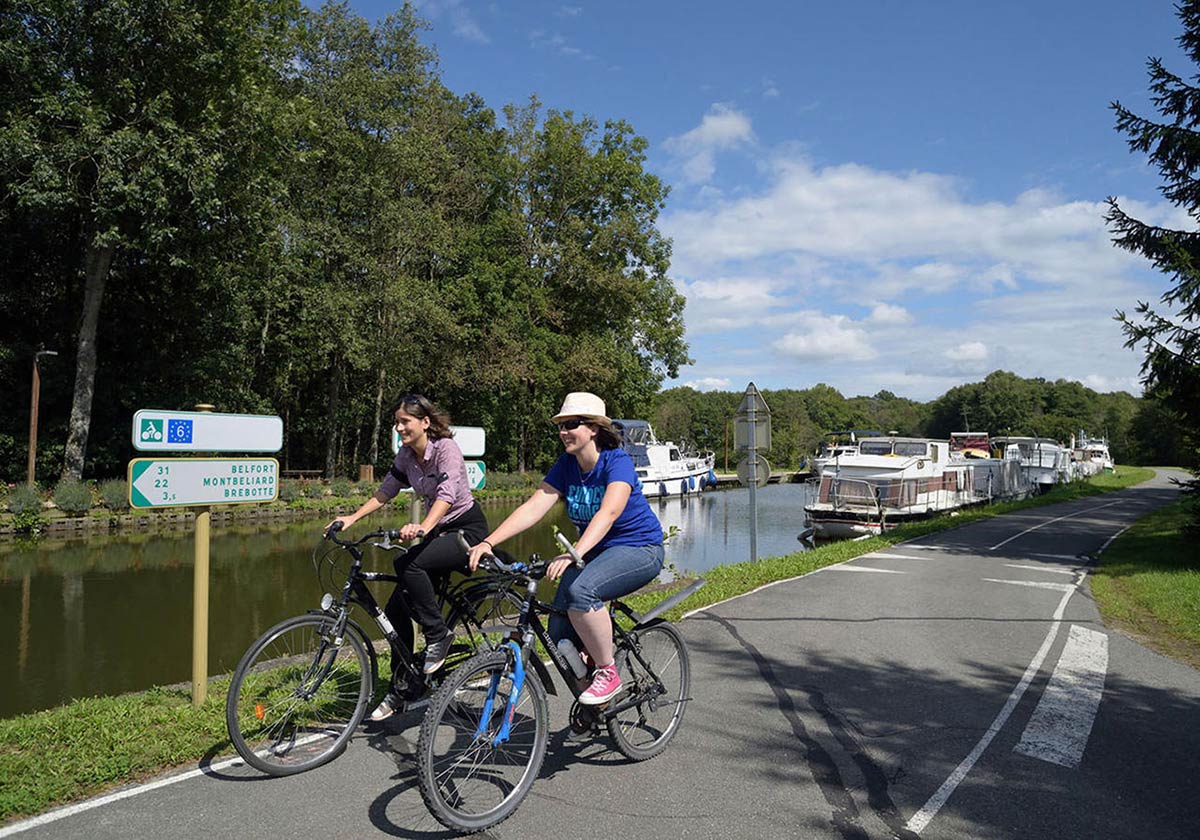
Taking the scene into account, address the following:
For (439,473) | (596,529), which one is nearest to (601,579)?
(596,529)

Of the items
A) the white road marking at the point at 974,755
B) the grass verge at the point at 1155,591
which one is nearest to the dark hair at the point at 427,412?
the white road marking at the point at 974,755

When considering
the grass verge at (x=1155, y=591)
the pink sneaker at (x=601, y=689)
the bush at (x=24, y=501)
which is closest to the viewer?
the pink sneaker at (x=601, y=689)

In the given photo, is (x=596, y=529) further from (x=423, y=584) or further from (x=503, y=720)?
(x=423, y=584)

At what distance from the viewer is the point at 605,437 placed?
4.22 metres

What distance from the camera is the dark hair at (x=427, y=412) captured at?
4930 millimetres

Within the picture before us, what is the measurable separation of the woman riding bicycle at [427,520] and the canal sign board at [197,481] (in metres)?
1.05

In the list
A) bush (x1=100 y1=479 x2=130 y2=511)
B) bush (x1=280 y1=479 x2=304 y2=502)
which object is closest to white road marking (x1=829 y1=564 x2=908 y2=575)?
bush (x1=100 y1=479 x2=130 y2=511)

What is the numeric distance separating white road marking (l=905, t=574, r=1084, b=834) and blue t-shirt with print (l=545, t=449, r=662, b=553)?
1800 mm

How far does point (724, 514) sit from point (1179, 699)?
29238 millimetres

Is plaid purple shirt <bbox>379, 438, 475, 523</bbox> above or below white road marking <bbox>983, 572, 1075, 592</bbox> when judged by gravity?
above

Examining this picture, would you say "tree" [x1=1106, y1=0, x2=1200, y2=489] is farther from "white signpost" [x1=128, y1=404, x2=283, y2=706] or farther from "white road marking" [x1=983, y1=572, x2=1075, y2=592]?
"white signpost" [x1=128, y1=404, x2=283, y2=706]

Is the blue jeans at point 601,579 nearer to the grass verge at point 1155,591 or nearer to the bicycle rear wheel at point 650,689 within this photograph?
the bicycle rear wheel at point 650,689

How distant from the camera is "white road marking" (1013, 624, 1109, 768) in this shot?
468 centimetres

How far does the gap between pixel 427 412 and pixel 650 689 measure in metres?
2.13
